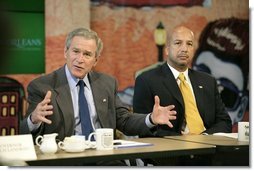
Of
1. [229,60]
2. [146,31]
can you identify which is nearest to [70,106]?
[146,31]

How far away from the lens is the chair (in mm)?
3971

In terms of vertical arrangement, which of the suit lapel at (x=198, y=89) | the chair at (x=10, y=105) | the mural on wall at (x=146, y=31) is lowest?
the chair at (x=10, y=105)

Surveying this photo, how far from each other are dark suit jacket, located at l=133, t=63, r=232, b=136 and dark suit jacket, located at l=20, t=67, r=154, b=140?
333mm

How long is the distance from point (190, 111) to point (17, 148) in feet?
4.76

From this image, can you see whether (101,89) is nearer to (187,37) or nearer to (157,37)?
(187,37)

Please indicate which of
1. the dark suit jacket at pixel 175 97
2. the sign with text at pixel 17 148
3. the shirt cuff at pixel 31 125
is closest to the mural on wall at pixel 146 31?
the dark suit jacket at pixel 175 97

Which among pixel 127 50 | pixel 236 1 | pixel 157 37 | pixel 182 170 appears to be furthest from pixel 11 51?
pixel 182 170

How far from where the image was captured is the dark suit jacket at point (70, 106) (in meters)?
2.44

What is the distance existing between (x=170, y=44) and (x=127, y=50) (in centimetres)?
117

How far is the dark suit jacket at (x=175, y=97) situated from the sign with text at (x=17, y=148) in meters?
1.21

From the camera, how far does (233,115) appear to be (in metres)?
4.66

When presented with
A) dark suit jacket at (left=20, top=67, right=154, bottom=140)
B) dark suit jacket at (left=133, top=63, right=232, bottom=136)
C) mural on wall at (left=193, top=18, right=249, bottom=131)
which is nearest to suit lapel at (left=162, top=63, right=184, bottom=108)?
dark suit jacket at (left=133, top=63, right=232, bottom=136)

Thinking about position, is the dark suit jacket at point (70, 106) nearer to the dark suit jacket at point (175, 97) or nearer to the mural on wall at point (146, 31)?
the dark suit jacket at point (175, 97)

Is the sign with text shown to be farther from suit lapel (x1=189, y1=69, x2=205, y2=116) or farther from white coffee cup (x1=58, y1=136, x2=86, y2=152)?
suit lapel (x1=189, y1=69, x2=205, y2=116)
